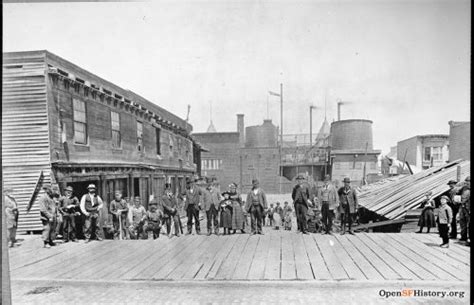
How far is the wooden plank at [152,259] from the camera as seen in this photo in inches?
195

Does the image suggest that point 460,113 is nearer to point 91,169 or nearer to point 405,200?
point 405,200

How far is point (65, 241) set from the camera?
6078 millimetres

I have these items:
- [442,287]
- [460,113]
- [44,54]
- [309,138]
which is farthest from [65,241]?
[460,113]

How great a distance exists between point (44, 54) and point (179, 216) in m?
3.95

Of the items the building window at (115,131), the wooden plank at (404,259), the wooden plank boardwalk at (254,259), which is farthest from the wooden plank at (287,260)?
the building window at (115,131)

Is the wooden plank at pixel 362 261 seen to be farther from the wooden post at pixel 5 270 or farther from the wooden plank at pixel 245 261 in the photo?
the wooden post at pixel 5 270

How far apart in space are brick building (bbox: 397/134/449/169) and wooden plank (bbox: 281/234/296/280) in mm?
2968

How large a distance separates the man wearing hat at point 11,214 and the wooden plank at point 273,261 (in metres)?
4.45

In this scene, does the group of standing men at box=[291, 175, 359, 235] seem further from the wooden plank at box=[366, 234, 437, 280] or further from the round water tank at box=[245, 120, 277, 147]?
the round water tank at box=[245, 120, 277, 147]

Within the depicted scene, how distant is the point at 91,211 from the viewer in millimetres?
6086

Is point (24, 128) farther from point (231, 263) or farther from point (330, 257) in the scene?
point (330, 257)

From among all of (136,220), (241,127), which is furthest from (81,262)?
(241,127)

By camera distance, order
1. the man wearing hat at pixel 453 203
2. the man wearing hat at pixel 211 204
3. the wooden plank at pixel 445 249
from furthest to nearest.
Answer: the man wearing hat at pixel 211 204, the man wearing hat at pixel 453 203, the wooden plank at pixel 445 249

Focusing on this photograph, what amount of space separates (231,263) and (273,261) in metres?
0.70
